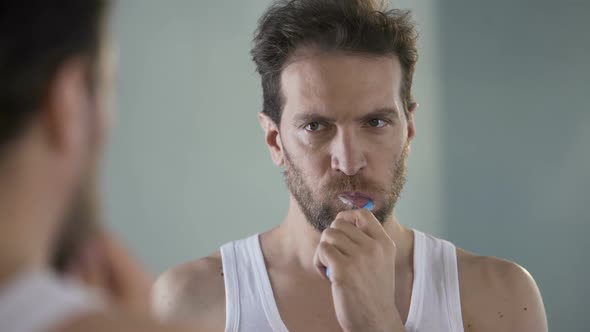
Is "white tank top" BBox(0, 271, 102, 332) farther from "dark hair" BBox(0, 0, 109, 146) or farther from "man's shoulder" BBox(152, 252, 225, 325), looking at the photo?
"man's shoulder" BBox(152, 252, 225, 325)

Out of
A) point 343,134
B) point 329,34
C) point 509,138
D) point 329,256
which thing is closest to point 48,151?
point 329,256

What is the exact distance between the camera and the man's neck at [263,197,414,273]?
49.9 inches

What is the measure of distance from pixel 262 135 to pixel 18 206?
1608 mm

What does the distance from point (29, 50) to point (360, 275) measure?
0.71 meters

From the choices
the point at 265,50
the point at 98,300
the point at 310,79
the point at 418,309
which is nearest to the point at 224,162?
the point at 265,50

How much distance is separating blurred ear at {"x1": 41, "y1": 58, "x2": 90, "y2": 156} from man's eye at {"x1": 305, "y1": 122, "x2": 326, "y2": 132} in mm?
776

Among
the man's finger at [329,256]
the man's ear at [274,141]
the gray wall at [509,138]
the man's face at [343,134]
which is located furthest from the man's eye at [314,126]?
the gray wall at [509,138]

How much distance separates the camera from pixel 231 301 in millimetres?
1205

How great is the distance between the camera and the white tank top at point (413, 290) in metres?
1.16

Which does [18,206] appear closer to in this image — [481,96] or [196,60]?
[196,60]

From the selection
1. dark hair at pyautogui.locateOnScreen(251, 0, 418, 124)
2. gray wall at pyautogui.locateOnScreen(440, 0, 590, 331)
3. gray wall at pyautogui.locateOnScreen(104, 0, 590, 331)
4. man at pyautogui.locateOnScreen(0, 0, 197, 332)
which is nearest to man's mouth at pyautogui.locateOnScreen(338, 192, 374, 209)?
dark hair at pyautogui.locateOnScreen(251, 0, 418, 124)

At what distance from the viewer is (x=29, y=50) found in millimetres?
383

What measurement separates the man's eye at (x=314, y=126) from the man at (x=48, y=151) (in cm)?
76

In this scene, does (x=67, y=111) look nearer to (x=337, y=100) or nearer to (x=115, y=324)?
(x=115, y=324)
